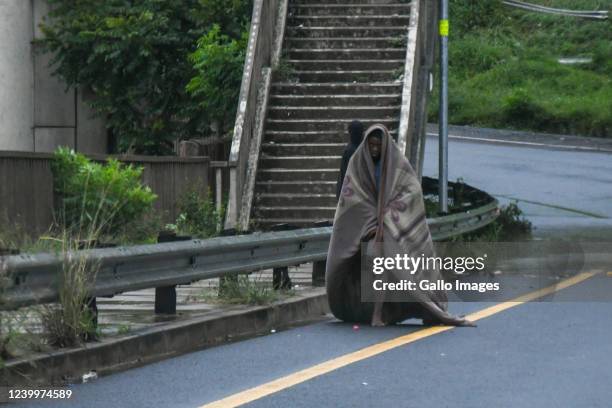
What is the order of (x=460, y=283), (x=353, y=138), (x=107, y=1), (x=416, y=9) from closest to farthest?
1. (x=353, y=138)
2. (x=460, y=283)
3. (x=416, y=9)
4. (x=107, y=1)

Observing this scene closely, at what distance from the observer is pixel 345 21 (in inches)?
1016

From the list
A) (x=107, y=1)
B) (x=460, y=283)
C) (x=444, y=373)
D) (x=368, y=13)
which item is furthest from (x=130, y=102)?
(x=444, y=373)

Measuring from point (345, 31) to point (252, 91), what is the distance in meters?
2.82

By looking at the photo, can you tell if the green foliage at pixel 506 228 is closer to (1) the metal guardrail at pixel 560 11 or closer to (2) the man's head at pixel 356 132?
(2) the man's head at pixel 356 132

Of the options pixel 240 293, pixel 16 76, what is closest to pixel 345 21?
pixel 16 76

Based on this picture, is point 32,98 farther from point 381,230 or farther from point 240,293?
point 381,230

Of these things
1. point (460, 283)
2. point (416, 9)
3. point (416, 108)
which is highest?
point (416, 9)

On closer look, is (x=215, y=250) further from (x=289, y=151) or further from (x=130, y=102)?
(x=130, y=102)

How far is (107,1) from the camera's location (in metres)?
27.8

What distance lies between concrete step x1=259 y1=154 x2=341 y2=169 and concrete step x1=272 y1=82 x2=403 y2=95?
5.48 ft

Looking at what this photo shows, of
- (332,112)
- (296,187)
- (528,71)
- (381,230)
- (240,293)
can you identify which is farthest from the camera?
(528,71)

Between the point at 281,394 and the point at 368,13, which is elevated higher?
the point at 368,13

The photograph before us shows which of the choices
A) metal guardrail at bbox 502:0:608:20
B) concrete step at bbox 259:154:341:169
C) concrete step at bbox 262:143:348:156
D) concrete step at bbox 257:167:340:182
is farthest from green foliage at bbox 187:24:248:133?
metal guardrail at bbox 502:0:608:20

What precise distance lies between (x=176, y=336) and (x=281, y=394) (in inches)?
88.1
